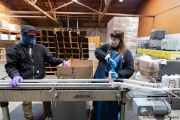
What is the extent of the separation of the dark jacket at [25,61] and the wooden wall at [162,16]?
14.6 feet

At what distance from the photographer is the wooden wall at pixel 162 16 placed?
4.51 meters

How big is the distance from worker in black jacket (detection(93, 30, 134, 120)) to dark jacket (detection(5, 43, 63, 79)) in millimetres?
748

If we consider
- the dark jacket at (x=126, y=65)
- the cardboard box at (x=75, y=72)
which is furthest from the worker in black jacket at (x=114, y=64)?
the cardboard box at (x=75, y=72)

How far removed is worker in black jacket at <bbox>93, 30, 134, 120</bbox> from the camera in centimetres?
150

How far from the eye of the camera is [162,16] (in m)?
5.56

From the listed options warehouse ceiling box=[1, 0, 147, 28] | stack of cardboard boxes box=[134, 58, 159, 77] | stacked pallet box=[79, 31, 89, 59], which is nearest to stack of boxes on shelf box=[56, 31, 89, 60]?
stacked pallet box=[79, 31, 89, 59]

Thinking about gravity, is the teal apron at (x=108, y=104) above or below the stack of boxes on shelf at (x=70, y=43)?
below

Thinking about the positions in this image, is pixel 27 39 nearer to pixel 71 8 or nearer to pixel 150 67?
pixel 150 67

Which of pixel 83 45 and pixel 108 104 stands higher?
pixel 83 45

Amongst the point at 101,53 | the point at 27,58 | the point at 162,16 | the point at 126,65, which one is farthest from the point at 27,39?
the point at 162,16

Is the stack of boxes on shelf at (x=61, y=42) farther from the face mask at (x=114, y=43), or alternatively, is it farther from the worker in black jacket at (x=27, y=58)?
the face mask at (x=114, y=43)

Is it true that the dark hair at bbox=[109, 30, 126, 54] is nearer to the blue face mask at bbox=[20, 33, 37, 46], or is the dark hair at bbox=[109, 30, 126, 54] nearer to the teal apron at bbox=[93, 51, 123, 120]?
the teal apron at bbox=[93, 51, 123, 120]

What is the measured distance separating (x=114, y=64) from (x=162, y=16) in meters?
5.32

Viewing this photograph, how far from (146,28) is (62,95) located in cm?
715
